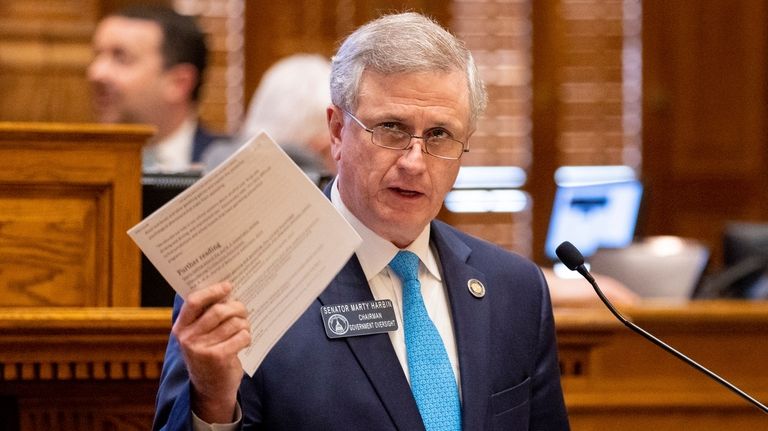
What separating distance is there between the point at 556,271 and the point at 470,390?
271 centimetres

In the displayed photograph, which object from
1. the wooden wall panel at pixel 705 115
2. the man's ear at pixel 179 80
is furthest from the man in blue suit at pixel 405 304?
the wooden wall panel at pixel 705 115

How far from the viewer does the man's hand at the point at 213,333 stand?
64.7 inches

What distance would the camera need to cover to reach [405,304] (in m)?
2.01

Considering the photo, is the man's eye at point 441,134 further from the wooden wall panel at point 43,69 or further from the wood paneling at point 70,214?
the wooden wall panel at point 43,69

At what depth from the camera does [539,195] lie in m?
7.26

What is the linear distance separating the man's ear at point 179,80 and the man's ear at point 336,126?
8.76ft

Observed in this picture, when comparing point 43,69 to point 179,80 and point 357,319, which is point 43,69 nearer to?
point 179,80

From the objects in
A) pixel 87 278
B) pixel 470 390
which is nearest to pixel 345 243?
pixel 470 390

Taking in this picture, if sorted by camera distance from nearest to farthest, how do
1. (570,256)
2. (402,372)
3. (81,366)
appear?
(402,372) → (570,256) → (81,366)

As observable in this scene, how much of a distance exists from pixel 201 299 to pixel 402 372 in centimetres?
42

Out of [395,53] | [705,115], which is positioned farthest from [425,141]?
[705,115]

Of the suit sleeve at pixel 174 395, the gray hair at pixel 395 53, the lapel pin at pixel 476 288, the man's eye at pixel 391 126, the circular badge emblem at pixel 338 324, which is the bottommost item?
the suit sleeve at pixel 174 395

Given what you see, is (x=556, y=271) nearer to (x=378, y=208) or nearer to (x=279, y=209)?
(x=378, y=208)

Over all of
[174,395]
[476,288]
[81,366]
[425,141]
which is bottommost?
[81,366]
